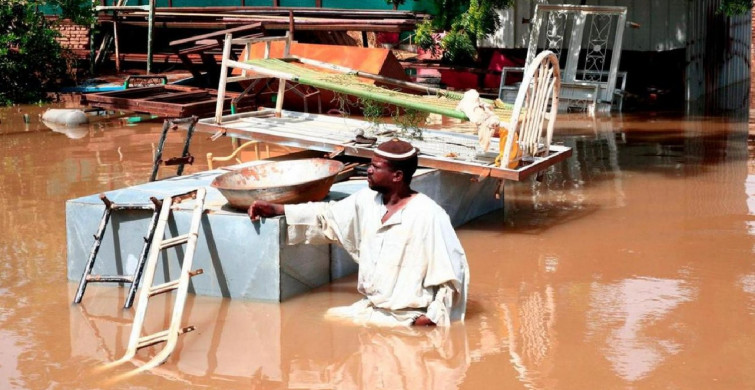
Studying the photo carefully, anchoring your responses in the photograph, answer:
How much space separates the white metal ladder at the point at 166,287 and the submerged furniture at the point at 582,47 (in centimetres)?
962

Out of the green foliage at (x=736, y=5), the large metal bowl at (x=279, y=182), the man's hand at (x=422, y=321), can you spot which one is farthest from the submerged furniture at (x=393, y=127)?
the green foliage at (x=736, y=5)

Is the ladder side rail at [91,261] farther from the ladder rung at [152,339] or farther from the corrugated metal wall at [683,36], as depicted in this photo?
the corrugated metal wall at [683,36]

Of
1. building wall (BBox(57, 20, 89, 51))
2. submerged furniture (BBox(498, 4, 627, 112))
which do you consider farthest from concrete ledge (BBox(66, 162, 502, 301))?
building wall (BBox(57, 20, 89, 51))

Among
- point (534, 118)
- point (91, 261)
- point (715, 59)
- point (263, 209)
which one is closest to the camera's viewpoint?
point (263, 209)

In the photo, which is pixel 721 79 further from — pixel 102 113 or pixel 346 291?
pixel 346 291

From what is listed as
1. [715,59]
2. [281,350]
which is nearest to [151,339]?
[281,350]

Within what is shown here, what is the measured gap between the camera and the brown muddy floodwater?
4992 mm

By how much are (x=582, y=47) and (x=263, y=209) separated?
39.3 ft

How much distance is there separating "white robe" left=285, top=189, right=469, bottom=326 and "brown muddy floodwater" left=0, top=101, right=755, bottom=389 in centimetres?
13

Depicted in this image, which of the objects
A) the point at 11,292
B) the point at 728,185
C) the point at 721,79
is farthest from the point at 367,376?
the point at 721,79

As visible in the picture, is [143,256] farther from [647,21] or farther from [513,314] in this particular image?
[647,21]

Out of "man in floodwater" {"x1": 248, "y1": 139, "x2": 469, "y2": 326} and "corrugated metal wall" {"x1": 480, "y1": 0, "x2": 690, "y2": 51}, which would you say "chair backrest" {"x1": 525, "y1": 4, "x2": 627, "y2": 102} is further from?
"man in floodwater" {"x1": 248, "y1": 139, "x2": 469, "y2": 326}

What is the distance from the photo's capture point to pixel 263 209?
5.87 meters

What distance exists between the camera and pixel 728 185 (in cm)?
953
